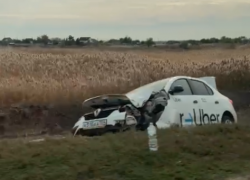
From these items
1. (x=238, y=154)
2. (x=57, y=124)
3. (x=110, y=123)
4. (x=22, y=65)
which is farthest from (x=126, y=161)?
(x=22, y=65)

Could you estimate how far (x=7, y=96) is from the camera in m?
23.1

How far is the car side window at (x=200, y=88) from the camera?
1547cm

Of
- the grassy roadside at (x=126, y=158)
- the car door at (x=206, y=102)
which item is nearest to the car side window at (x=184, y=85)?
the car door at (x=206, y=102)

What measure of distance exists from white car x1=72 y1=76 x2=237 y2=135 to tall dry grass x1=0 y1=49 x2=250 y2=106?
8809 mm

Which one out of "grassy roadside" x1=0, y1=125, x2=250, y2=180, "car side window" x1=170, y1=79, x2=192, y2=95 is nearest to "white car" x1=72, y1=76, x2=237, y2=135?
"car side window" x1=170, y1=79, x2=192, y2=95

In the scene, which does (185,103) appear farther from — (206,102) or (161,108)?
(161,108)

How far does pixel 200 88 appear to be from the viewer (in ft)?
51.3

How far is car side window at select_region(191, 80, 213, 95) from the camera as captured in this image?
15.5 metres

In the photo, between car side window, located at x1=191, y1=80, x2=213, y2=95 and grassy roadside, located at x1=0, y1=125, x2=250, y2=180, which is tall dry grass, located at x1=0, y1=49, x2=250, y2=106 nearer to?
car side window, located at x1=191, y1=80, x2=213, y2=95

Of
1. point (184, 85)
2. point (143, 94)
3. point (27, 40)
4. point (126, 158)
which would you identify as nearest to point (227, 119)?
point (184, 85)

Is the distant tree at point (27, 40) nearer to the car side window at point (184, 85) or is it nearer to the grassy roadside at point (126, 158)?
Result: the car side window at point (184, 85)

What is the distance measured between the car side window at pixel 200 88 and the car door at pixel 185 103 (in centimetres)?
21

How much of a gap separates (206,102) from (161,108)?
6.43ft

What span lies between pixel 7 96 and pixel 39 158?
14177 mm
